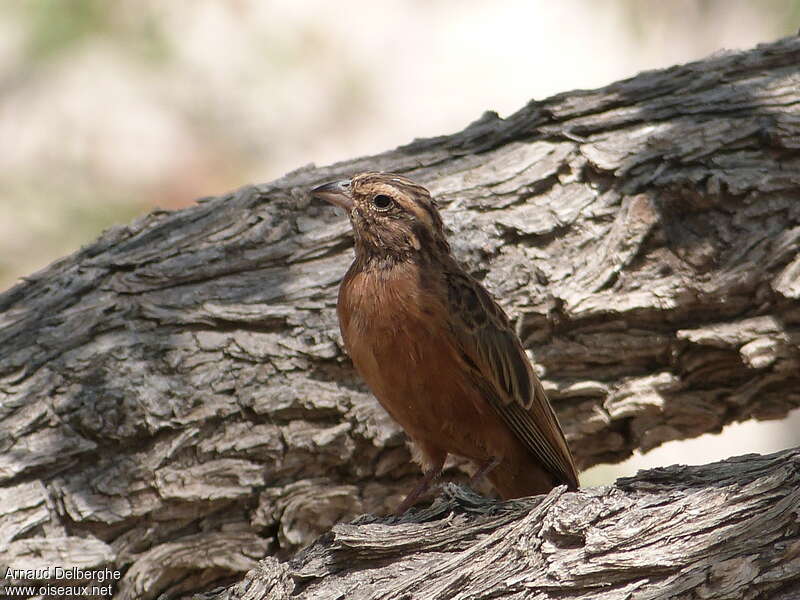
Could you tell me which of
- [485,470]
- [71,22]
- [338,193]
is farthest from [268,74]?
[485,470]

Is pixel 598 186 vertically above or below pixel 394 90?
below

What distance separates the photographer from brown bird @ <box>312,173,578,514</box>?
4922 millimetres

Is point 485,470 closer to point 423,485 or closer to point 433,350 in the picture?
point 423,485

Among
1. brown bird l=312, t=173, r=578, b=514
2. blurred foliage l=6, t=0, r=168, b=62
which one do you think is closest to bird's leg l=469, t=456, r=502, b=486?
brown bird l=312, t=173, r=578, b=514

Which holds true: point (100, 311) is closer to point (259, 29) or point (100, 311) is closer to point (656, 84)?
point (656, 84)

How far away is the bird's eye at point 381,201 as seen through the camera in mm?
5426

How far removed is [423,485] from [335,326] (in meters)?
1.03

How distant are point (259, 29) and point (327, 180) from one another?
4.93 meters

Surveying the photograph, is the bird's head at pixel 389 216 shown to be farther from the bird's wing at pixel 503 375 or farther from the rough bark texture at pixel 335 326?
the rough bark texture at pixel 335 326

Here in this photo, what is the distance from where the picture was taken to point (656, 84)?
20.6 feet

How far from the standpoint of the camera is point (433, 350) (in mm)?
4965

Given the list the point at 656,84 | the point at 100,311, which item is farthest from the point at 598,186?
the point at 100,311

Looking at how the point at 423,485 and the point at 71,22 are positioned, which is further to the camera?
the point at 71,22

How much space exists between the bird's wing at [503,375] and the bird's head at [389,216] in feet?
0.84
